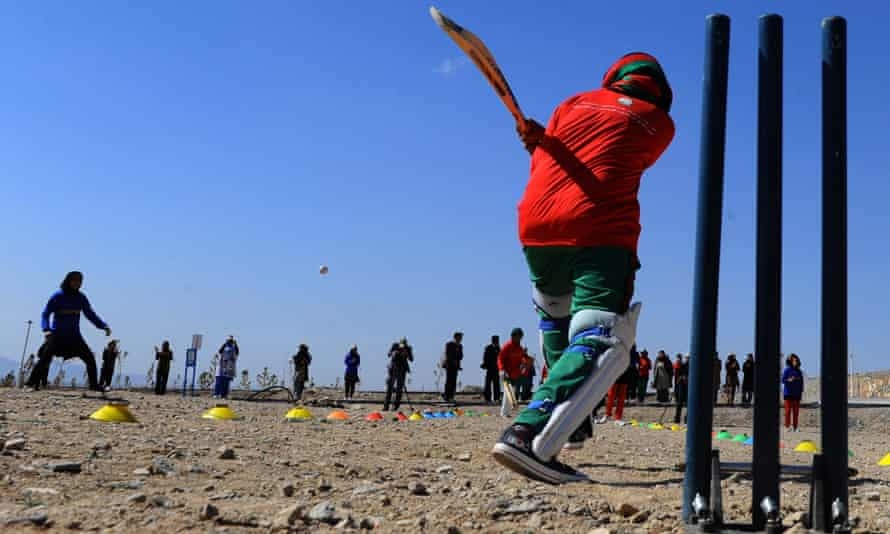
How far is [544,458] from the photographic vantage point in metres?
3.03

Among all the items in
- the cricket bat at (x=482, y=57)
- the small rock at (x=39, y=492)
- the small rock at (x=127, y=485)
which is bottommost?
the small rock at (x=39, y=492)

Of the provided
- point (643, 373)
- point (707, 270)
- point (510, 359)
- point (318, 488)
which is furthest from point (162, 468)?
point (643, 373)

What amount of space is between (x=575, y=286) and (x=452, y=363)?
1639 cm

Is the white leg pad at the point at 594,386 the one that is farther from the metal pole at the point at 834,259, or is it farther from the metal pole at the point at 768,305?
the metal pole at the point at 834,259

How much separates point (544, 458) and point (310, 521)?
2.99 ft

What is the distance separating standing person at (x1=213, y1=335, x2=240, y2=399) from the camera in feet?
61.4

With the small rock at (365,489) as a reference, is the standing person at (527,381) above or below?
above

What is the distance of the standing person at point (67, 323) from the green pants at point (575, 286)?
8.99m

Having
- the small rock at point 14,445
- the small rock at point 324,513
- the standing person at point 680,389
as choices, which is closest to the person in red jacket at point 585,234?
the small rock at point 324,513

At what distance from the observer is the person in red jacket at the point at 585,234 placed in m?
3.09

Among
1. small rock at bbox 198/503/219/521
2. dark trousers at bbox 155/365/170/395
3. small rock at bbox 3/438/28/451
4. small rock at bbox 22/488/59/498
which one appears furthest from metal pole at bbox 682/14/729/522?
dark trousers at bbox 155/365/170/395

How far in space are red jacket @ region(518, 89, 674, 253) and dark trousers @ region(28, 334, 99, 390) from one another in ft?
30.8

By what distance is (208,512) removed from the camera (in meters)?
2.53

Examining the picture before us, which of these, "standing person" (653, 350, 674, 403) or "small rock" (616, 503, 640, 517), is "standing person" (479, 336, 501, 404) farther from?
"small rock" (616, 503, 640, 517)
